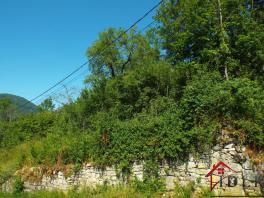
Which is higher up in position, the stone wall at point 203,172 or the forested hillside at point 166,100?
the forested hillside at point 166,100

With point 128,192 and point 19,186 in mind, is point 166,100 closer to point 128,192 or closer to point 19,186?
point 128,192

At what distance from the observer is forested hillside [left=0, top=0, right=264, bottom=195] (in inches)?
397

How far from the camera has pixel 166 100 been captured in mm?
17969

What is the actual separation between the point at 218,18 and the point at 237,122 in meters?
10.9

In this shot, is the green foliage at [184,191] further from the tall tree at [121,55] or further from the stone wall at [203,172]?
the tall tree at [121,55]

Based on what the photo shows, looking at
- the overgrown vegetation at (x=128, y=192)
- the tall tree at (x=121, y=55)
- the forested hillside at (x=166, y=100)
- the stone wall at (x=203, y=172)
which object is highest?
the tall tree at (x=121, y=55)

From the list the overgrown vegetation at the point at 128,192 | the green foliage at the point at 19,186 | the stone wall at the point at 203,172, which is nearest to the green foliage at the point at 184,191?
the overgrown vegetation at the point at 128,192

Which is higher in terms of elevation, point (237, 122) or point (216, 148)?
point (237, 122)

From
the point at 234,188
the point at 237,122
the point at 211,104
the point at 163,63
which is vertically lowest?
the point at 234,188

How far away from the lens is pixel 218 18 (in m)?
18.9

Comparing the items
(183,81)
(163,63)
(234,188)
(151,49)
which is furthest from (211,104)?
(151,49)

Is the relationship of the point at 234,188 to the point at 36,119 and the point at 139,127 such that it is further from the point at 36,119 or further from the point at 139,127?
the point at 36,119

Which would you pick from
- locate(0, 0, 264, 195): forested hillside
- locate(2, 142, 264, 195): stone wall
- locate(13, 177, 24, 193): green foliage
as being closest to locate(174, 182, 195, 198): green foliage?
locate(2, 142, 264, 195): stone wall

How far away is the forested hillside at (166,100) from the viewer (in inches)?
397
